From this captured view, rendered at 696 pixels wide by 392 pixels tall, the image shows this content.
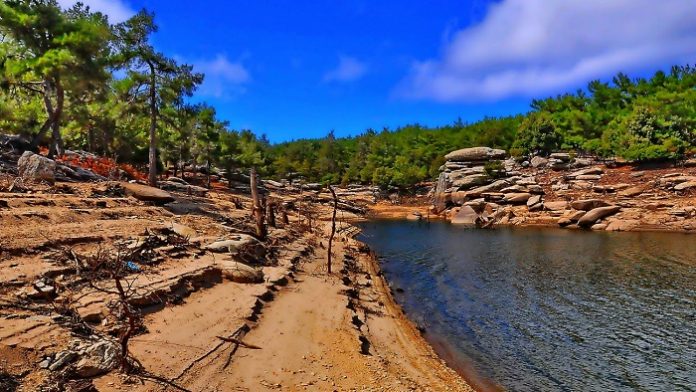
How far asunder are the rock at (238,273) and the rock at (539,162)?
208 feet

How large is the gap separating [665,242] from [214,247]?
117ft

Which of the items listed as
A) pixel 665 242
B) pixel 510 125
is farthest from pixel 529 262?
pixel 510 125

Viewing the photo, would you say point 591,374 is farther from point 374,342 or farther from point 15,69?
point 15,69

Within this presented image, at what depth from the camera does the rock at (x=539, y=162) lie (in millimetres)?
70938

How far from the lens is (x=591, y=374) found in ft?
43.4

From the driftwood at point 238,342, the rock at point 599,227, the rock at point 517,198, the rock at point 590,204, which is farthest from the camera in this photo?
the rock at point 517,198

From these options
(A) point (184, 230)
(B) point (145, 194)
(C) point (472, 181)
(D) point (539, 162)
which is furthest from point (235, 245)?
(D) point (539, 162)

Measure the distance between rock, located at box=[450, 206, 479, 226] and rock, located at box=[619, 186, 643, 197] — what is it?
55.5 feet

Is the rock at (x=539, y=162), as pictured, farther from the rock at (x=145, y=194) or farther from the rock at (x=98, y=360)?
the rock at (x=98, y=360)

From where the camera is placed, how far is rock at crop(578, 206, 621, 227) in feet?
159

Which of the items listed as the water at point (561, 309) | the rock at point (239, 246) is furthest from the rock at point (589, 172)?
the rock at point (239, 246)

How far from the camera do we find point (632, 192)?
175 ft

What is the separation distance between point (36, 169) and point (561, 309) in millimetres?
26138

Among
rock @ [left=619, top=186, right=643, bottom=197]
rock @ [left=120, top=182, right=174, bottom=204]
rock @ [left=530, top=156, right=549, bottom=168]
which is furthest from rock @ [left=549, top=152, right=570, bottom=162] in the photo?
rock @ [left=120, top=182, right=174, bottom=204]
